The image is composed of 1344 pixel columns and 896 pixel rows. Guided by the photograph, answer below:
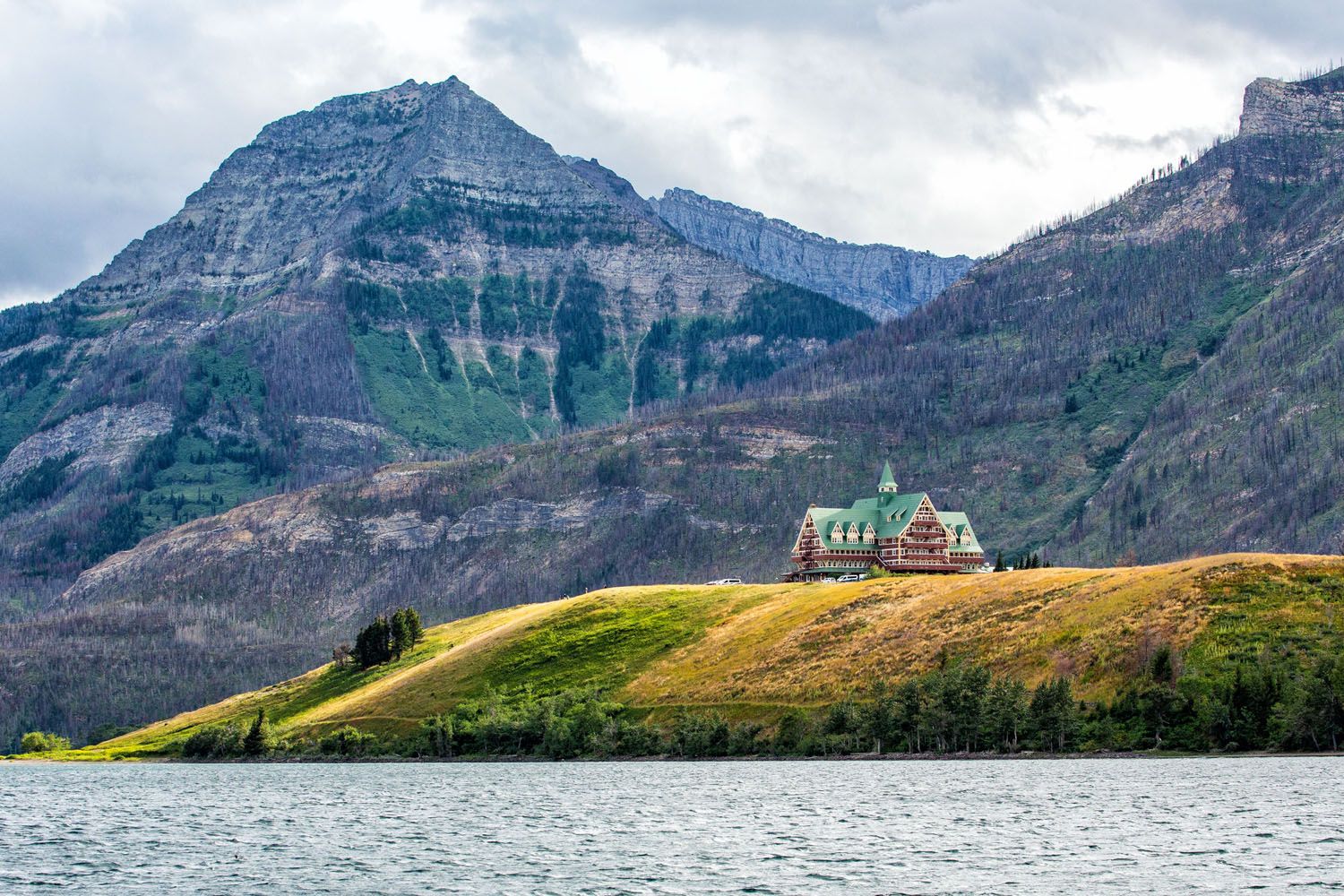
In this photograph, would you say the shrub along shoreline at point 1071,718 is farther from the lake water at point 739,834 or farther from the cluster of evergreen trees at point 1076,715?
the lake water at point 739,834

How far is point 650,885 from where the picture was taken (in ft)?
283

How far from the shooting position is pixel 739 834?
360 ft

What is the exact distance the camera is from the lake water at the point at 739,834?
8806cm

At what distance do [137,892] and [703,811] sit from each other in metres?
50.2

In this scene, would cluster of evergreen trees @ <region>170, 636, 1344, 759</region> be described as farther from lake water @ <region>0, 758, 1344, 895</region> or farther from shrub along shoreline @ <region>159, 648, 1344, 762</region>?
lake water @ <region>0, 758, 1344, 895</region>

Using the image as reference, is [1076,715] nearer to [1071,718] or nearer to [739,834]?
[1071,718]

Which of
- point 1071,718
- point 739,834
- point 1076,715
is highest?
point 1076,715

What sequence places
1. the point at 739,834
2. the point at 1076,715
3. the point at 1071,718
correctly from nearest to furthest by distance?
the point at 739,834
the point at 1071,718
the point at 1076,715

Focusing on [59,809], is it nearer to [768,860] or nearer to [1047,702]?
[768,860]

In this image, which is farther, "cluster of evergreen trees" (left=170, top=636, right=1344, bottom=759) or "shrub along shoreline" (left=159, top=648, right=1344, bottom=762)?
"shrub along shoreline" (left=159, top=648, right=1344, bottom=762)

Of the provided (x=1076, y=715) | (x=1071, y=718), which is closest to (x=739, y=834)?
(x=1071, y=718)

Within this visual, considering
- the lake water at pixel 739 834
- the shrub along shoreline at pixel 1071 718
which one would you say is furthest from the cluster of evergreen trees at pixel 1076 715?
the lake water at pixel 739 834

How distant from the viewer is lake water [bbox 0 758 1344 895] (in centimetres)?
8806

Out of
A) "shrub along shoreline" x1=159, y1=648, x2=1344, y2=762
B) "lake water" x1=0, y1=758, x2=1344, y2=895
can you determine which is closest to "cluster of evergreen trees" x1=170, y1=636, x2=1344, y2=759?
"shrub along shoreline" x1=159, y1=648, x2=1344, y2=762
